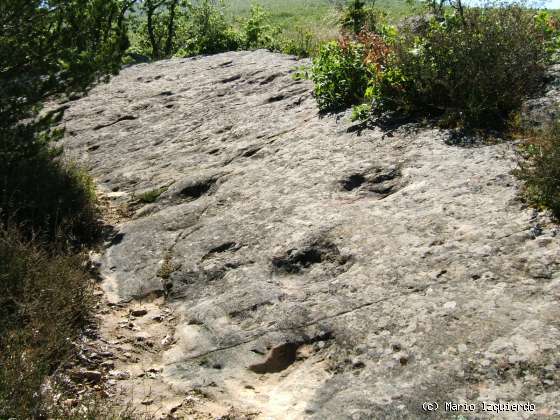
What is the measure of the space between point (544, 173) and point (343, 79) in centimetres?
415

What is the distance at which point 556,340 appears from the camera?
12.5 ft

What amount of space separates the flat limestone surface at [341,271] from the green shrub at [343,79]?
1.14ft

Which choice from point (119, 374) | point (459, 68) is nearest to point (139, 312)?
point (119, 374)

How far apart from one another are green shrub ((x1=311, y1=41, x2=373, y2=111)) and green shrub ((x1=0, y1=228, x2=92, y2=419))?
14.6ft

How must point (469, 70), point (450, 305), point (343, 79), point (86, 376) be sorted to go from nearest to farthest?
point (450, 305)
point (86, 376)
point (469, 70)
point (343, 79)

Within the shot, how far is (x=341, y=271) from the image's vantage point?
17.8 ft

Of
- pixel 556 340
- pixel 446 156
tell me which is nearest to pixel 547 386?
pixel 556 340

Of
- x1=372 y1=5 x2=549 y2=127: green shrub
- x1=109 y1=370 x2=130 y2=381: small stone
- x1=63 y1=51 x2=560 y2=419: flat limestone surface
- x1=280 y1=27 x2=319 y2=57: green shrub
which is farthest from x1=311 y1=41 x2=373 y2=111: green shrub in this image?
x1=280 y1=27 x2=319 y2=57: green shrub

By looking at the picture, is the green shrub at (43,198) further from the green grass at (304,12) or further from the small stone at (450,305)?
the green grass at (304,12)

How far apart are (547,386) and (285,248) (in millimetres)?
3024

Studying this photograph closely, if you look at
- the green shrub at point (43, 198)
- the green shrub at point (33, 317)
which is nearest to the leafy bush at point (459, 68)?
the green shrub at point (43, 198)

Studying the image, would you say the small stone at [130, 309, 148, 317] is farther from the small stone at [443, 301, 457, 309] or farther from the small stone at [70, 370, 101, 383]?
the small stone at [443, 301, 457, 309]

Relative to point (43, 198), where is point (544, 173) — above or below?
above

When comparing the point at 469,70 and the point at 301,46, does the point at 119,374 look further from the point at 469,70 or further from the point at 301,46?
the point at 301,46
